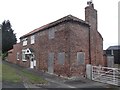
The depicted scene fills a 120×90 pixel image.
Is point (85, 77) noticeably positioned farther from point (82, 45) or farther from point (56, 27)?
point (56, 27)

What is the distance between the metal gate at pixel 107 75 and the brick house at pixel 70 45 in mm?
1644

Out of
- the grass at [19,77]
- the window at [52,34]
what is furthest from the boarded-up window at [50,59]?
the grass at [19,77]

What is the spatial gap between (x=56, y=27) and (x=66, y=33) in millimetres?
2327

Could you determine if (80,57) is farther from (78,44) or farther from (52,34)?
(52,34)

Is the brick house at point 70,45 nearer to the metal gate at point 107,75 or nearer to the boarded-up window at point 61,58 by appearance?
the boarded-up window at point 61,58

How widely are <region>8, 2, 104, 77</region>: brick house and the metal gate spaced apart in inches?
64.7

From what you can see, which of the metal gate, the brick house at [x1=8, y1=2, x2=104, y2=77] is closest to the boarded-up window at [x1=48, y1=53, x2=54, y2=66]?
the brick house at [x1=8, y1=2, x2=104, y2=77]

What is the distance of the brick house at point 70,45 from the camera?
2019 centimetres

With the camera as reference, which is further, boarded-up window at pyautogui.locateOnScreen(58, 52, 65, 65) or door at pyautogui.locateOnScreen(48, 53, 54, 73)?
door at pyautogui.locateOnScreen(48, 53, 54, 73)

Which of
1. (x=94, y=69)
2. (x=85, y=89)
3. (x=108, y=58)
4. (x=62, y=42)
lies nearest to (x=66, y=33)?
(x=62, y=42)

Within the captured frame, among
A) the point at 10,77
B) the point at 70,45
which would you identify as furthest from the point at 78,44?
the point at 10,77

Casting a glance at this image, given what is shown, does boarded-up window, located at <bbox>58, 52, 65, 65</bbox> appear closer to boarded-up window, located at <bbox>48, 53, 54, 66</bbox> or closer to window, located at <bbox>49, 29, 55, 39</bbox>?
boarded-up window, located at <bbox>48, 53, 54, 66</bbox>

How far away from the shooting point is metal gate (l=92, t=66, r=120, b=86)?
17208mm

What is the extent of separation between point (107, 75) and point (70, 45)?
16.0 ft
